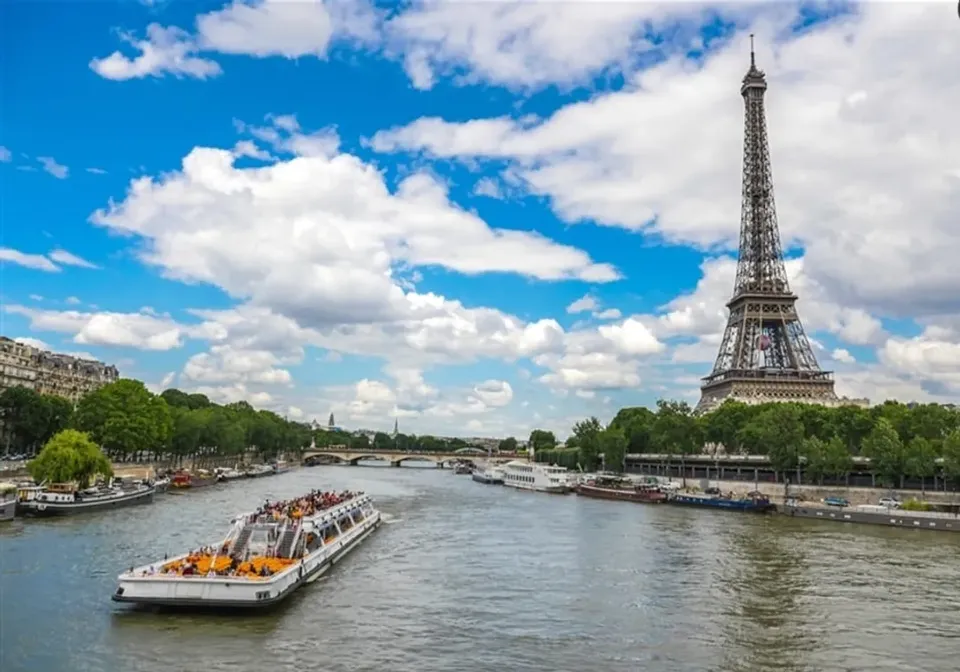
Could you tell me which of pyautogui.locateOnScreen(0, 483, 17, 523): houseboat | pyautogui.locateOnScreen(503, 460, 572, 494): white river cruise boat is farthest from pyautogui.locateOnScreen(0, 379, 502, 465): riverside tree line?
pyautogui.locateOnScreen(503, 460, 572, 494): white river cruise boat

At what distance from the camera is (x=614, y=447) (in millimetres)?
122438

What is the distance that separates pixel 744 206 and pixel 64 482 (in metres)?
108

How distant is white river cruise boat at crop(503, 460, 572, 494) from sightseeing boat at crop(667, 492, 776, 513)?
805 inches

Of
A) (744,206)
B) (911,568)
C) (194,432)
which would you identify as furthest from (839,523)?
(744,206)

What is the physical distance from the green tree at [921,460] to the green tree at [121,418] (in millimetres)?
72154

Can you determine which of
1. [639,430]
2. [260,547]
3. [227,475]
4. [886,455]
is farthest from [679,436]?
[260,547]

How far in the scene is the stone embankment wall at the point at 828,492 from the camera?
71.1 m

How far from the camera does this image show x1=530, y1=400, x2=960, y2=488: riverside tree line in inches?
2869

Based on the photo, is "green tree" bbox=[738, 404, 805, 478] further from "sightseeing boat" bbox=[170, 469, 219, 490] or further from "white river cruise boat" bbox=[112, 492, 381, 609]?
"sightseeing boat" bbox=[170, 469, 219, 490]

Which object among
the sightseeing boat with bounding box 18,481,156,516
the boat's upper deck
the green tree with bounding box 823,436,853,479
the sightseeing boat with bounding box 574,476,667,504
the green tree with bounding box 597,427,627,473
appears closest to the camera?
the boat's upper deck

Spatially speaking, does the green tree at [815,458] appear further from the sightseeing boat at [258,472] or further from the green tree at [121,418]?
the sightseeing boat at [258,472]

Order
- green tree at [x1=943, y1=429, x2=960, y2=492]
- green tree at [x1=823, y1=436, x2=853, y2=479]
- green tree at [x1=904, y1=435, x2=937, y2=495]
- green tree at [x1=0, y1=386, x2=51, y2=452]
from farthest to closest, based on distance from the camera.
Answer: green tree at [x1=0, y1=386, x2=51, y2=452]
green tree at [x1=823, y1=436, x2=853, y2=479]
green tree at [x1=904, y1=435, x2=937, y2=495]
green tree at [x1=943, y1=429, x2=960, y2=492]

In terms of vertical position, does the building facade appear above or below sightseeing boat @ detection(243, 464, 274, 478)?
above

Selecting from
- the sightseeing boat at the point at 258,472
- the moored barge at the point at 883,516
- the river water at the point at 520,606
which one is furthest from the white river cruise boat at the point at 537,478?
the river water at the point at 520,606
